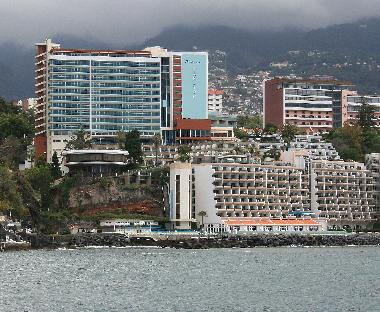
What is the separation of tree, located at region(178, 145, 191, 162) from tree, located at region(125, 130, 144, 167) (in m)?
6.39

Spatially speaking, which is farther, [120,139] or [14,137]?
[14,137]

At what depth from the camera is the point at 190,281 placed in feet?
286

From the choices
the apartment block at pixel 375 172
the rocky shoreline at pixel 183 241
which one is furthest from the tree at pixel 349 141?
the rocky shoreline at pixel 183 241

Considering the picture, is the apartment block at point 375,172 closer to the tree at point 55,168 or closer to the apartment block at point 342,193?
the apartment block at point 342,193

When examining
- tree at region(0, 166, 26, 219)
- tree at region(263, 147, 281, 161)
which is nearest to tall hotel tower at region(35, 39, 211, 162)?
tree at region(263, 147, 281, 161)

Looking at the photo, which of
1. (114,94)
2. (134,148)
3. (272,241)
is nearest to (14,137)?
(114,94)

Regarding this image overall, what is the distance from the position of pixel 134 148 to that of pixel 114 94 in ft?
54.6

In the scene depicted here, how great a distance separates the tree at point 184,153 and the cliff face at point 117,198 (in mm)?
10925

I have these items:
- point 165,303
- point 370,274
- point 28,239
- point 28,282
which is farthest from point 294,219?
point 165,303

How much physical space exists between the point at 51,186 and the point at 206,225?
23721 millimetres

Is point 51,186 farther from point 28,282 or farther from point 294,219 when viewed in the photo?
point 28,282

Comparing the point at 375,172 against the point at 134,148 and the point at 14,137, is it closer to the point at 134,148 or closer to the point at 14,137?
the point at 134,148

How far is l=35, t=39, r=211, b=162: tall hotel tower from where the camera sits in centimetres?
18025

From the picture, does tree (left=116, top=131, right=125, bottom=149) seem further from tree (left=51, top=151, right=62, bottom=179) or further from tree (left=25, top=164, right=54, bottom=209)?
tree (left=25, top=164, right=54, bottom=209)
